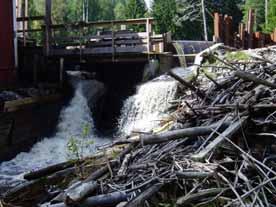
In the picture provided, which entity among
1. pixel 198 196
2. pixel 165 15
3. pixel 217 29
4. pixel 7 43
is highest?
pixel 165 15

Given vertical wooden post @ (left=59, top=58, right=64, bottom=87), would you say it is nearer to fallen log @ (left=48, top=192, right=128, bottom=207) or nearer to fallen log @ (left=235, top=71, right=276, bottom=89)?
fallen log @ (left=235, top=71, right=276, bottom=89)

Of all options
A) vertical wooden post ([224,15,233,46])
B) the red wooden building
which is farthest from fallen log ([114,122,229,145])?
vertical wooden post ([224,15,233,46])

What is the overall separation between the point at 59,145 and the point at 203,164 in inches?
363


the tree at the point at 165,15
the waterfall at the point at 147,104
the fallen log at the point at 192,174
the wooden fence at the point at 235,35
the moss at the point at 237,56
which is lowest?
the waterfall at the point at 147,104

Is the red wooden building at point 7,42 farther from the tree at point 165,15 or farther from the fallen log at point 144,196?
the tree at point 165,15

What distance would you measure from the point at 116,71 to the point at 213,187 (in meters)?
12.5

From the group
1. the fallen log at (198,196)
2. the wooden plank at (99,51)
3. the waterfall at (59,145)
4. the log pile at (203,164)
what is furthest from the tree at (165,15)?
the fallen log at (198,196)

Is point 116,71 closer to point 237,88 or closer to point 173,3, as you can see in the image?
point 237,88

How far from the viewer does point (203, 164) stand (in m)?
5.04

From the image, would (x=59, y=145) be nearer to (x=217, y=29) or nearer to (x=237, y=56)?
(x=237, y=56)

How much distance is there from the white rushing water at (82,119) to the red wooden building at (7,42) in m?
1.85

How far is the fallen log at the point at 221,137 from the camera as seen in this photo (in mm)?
4988

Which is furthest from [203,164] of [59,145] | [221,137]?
[59,145]

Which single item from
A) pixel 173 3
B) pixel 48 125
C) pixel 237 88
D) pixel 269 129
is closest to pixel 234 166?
pixel 269 129
